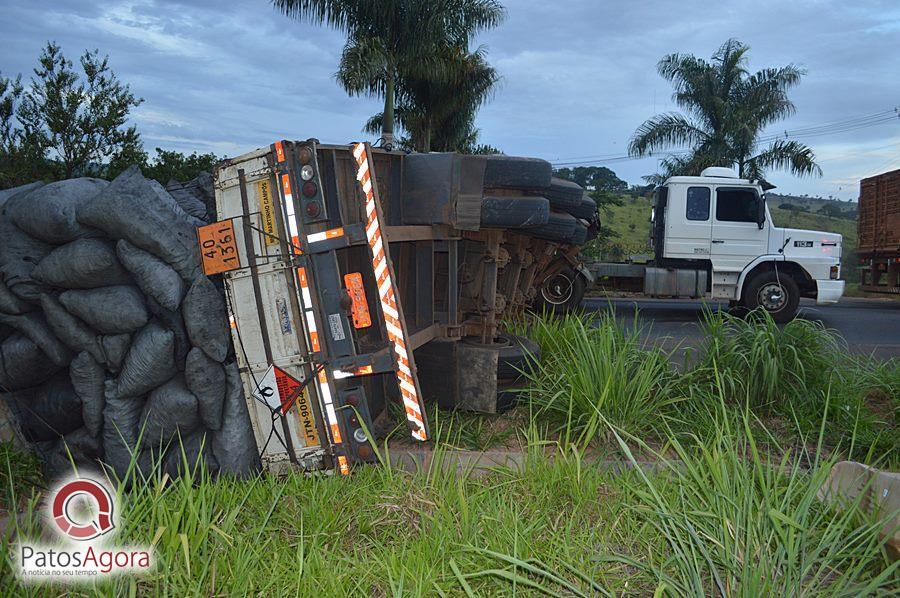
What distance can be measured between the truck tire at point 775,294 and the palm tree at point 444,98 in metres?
14.4

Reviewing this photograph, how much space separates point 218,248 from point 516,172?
2.40m

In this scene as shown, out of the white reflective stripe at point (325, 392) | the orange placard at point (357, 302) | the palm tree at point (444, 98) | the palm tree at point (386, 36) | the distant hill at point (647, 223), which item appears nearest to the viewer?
the white reflective stripe at point (325, 392)

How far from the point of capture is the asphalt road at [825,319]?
30.9 feet

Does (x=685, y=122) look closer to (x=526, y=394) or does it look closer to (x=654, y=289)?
(x=654, y=289)

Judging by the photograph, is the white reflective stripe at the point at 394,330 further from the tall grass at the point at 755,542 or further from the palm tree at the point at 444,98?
the palm tree at the point at 444,98

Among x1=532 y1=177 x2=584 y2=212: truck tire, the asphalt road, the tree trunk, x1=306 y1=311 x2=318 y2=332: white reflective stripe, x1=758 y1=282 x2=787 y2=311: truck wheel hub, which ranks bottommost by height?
the asphalt road

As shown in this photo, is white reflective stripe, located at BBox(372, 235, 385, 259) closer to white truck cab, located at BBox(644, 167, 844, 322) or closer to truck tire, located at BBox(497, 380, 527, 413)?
truck tire, located at BBox(497, 380, 527, 413)

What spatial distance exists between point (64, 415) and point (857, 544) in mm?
4639

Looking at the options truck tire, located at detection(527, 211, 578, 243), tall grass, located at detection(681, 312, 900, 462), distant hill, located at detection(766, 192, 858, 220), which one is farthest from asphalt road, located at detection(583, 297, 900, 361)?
distant hill, located at detection(766, 192, 858, 220)

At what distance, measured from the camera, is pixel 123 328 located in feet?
13.6

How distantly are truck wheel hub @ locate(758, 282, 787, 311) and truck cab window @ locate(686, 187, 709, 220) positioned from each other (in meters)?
1.67

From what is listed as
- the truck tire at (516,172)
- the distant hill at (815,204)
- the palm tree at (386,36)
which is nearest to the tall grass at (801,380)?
the truck tire at (516,172)

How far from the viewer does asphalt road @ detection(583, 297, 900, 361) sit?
371 inches

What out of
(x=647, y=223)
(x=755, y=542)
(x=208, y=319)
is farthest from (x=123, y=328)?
(x=647, y=223)
